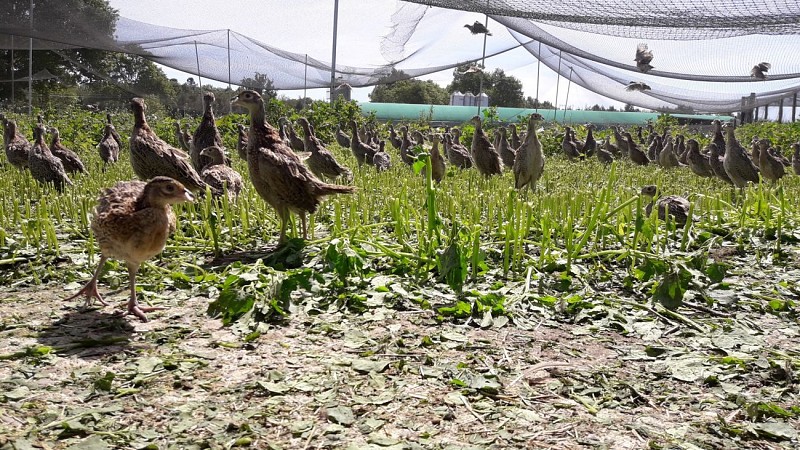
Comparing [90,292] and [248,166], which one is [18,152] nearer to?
[248,166]

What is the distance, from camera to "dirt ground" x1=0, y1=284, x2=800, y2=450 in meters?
2.63

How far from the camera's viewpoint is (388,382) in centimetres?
312

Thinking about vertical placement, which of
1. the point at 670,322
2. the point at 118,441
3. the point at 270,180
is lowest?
the point at 118,441

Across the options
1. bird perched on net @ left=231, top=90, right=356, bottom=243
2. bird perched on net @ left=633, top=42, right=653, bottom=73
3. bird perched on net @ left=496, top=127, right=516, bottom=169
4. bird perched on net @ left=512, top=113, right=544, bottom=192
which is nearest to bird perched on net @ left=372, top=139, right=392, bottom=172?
bird perched on net @ left=496, top=127, right=516, bottom=169

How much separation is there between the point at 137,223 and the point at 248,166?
2068mm

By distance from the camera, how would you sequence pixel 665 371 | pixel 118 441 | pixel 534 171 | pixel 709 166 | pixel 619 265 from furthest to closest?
pixel 709 166 → pixel 534 171 → pixel 619 265 → pixel 665 371 → pixel 118 441

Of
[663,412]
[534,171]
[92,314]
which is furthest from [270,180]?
[534,171]

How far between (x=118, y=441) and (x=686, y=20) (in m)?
13.9

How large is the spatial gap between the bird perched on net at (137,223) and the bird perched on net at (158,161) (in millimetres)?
3042

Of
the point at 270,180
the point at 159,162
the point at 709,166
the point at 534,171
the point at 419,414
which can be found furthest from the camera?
the point at 709,166

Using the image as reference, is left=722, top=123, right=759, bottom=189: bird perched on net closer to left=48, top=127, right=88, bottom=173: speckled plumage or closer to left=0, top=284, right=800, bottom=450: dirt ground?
left=0, top=284, right=800, bottom=450: dirt ground

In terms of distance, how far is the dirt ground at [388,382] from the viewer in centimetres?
263

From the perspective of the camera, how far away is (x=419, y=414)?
283 cm

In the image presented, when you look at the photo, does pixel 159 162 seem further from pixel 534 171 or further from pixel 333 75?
pixel 333 75
